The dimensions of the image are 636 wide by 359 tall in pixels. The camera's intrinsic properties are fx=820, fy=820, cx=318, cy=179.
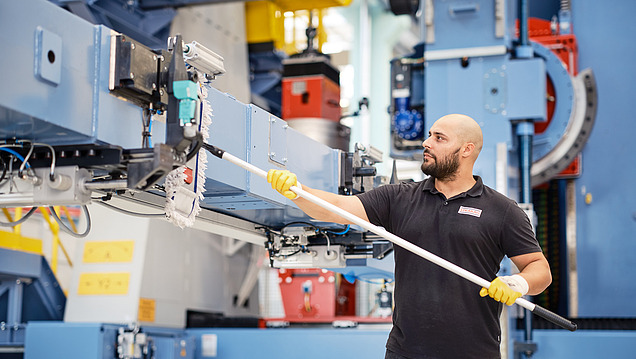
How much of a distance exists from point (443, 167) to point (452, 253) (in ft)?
1.17

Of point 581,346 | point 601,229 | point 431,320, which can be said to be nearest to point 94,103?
point 431,320

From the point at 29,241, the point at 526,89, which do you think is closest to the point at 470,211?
the point at 526,89

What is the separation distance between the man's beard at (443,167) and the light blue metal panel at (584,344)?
341 centimetres

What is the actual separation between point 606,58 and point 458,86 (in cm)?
175

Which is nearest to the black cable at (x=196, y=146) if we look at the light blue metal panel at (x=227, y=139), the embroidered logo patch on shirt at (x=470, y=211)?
the light blue metal panel at (x=227, y=139)

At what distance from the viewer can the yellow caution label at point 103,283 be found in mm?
6750

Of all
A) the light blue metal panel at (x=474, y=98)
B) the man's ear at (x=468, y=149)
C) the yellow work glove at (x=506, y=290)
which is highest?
the light blue metal panel at (x=474, y=98)

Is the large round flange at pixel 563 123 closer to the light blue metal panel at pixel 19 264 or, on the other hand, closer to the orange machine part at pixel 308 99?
the orange machine part at pixel 308 99

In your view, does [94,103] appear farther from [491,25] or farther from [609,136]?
[609,136]

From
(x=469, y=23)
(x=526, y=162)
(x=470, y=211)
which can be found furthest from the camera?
(x=469, y=23)

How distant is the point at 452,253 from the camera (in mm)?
3064

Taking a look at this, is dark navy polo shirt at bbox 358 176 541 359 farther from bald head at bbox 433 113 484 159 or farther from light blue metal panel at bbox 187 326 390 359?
light blue metal panel at bbox 187 326 390 359

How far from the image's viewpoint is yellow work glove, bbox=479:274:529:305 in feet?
9.27

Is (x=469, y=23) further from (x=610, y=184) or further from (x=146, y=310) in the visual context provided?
(x=146, y=310)
